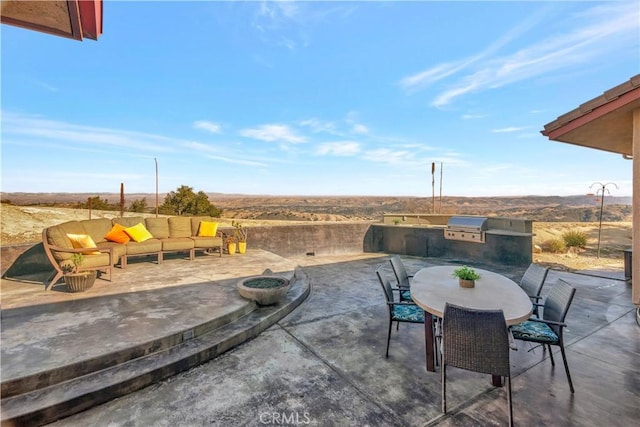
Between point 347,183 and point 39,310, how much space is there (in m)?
26.5

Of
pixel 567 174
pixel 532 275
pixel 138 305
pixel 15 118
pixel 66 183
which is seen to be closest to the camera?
pixel 532 275

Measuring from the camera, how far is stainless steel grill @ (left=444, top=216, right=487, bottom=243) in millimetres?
6031

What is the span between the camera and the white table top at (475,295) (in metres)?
A: 1.80

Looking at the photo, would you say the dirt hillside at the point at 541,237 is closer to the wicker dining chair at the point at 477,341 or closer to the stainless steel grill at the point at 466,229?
the stainless steel grill at the point at 466,229

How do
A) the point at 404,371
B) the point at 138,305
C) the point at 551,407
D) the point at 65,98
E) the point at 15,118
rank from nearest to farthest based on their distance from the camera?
1. the point at 551,407
2. the point at 404,371
3. the point at 138,305
4. the point at 15,118
5. the point at 65,98

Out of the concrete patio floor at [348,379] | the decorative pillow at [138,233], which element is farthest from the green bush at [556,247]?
the decorative pillow at [138,233]

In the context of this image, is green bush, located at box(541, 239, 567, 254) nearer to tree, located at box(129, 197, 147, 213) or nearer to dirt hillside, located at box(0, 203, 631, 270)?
dirt hillside, located at box(0, 203, 631, 270)

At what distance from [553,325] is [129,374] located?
332 centimetres

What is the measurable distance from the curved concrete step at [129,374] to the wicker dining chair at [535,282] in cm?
279

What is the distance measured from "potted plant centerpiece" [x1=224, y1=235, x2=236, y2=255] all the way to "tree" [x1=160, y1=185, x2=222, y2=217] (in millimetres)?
8346

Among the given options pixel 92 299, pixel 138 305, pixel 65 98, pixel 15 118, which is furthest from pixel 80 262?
pixel 65 98

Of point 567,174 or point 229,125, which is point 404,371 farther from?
point 567,174

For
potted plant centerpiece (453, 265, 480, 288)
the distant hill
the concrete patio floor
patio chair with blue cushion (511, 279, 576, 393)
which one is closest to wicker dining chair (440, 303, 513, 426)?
the concrete patio floor

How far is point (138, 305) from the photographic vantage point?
115 inches
